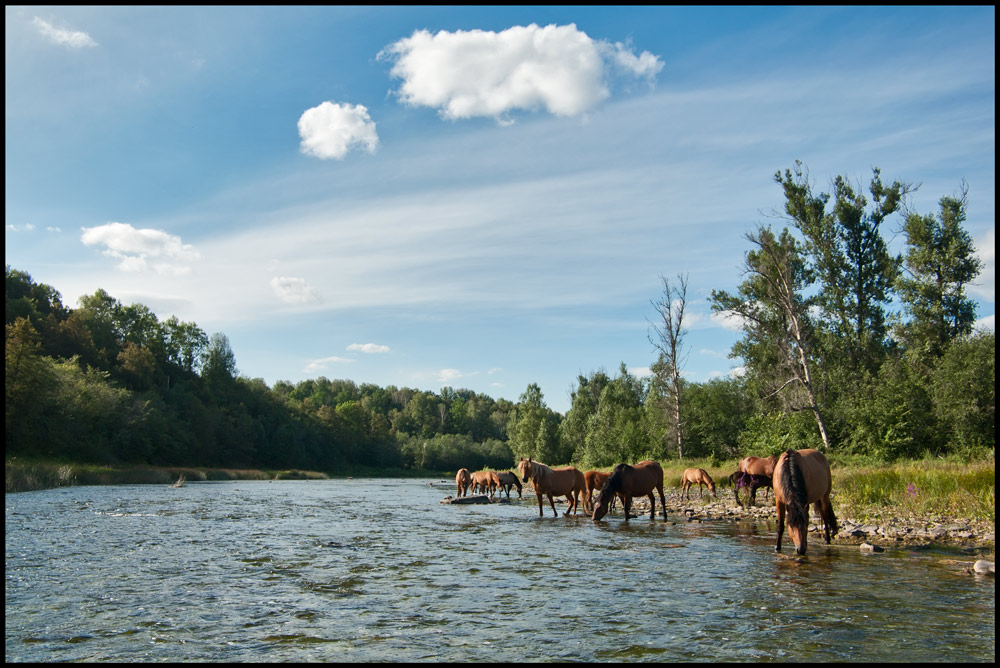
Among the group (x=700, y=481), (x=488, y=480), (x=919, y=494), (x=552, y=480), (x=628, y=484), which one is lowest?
(x=488, y=480)

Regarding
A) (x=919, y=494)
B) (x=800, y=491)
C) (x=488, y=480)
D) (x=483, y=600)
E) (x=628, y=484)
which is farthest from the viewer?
(x=488, y=480)

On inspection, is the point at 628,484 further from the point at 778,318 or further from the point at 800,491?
the point at 778,318

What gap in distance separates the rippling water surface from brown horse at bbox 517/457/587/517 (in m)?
5.58

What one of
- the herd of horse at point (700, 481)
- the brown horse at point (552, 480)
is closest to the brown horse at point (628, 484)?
the herd of horse at point (700, 481)

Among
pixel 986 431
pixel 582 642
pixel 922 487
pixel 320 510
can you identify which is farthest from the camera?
pixel 986 431

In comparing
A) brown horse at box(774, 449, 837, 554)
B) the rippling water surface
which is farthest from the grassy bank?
the rippling water surface

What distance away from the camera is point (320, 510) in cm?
2520

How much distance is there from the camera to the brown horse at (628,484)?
61.3 ft

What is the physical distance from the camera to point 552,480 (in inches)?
Answer: 866

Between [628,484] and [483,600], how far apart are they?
38.6 feet

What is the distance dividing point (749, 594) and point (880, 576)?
8.71ft

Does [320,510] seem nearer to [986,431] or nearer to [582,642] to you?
[582,642]

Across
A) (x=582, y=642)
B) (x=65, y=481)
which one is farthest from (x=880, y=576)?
(x=65, y=481)

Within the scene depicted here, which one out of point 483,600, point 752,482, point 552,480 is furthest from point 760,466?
point 483,600
